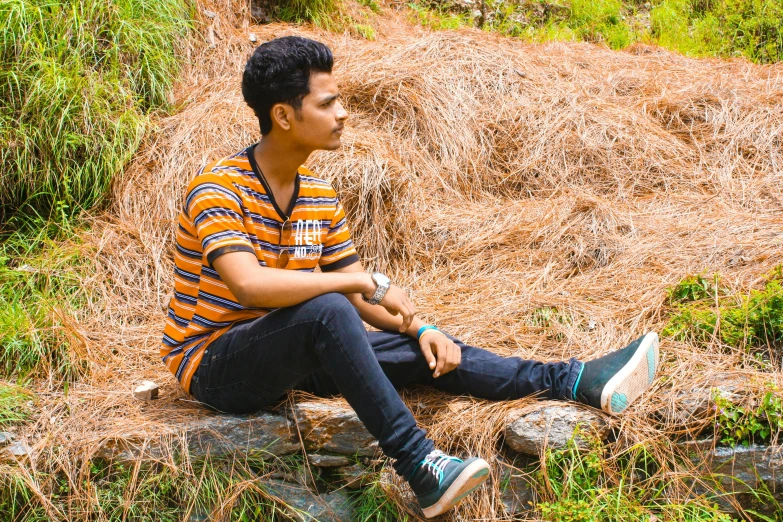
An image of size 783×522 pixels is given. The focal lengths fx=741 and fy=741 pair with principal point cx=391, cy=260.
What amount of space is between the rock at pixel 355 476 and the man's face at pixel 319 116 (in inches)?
44.8

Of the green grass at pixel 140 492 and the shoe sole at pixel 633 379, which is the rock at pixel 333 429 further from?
the shoe sole at pixel 633 379

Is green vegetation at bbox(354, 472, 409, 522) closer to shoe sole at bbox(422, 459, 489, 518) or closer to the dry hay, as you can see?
the dry hay

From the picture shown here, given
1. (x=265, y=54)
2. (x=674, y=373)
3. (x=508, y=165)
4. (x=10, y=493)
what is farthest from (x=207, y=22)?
(x=674, y=373)

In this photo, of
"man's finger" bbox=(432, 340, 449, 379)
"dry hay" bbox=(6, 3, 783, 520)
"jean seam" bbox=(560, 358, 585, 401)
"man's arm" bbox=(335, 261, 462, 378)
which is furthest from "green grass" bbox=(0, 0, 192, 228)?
"jean seam" bbox=(560, 358, 585, 401)

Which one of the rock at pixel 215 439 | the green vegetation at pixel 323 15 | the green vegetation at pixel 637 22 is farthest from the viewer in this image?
the green vegetation at pixel 637 22

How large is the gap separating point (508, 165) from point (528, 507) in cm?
247

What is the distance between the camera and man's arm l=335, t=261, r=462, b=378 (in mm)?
2555

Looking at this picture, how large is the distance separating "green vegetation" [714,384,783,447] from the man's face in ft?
5.18

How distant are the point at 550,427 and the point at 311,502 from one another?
2.88ft

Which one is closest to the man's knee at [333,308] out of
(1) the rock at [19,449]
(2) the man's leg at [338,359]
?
(2) the man's leg at [338,359]

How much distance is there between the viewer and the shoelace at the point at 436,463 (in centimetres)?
222

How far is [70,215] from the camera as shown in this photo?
3.87 metres

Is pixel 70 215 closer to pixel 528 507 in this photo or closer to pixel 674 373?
pixel 528 507

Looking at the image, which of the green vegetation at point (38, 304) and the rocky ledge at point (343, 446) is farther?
the green vegetation at point (38, 304)
